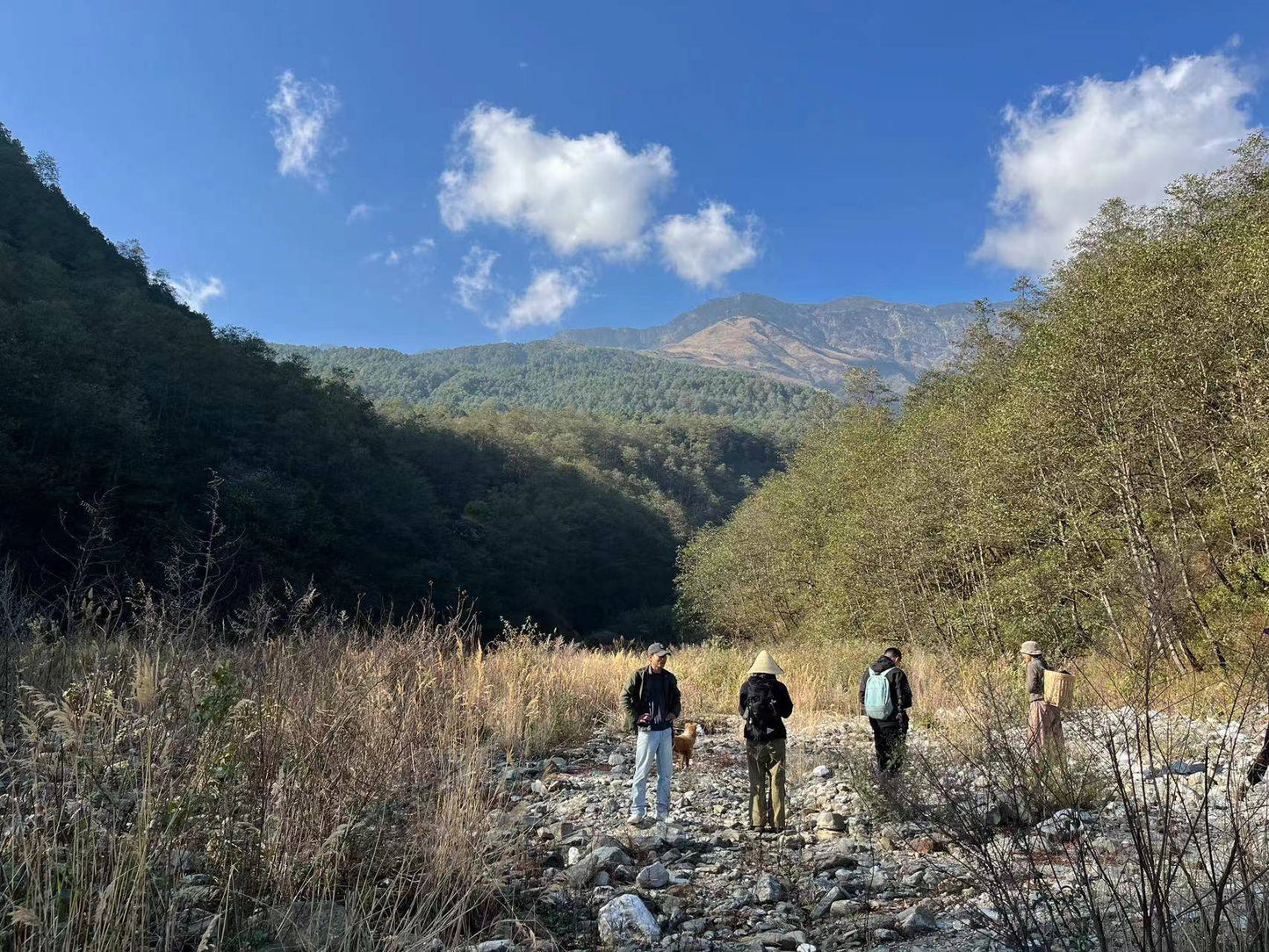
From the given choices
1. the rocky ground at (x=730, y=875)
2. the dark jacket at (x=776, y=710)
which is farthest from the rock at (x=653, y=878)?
the dark jacket at (x=776, y=710)

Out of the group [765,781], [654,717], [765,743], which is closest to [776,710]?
[765,743]

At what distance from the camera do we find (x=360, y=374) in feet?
534

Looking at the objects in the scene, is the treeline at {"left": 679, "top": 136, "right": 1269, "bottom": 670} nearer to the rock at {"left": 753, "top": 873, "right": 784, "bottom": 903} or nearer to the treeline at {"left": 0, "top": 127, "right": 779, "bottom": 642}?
the rock at {"left": 753, "top": 873, "right": 784, "bottom": 903}

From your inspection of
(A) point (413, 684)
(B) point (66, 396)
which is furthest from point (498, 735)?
(B) point (66, 396)

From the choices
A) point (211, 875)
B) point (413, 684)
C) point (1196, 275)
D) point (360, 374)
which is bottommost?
point (211, 875)

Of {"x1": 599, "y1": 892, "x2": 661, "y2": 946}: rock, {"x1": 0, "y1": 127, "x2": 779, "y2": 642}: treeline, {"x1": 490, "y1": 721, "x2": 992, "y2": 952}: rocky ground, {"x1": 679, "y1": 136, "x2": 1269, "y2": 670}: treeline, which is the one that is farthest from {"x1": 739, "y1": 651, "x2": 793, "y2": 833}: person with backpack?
{"x1": 679, "y1": 136, "x2": 1269, "y2": 670}: treeline

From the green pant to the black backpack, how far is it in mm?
135

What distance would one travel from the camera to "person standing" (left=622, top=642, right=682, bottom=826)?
5621 mm

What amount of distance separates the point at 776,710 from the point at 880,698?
1.58 metres

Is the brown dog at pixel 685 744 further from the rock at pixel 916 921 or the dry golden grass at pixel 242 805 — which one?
the rock at pixel 916 921

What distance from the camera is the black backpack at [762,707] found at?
564cm

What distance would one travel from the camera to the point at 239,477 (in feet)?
100

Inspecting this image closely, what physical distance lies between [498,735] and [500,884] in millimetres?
4092

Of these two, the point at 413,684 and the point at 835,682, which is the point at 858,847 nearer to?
the point at 413,684
